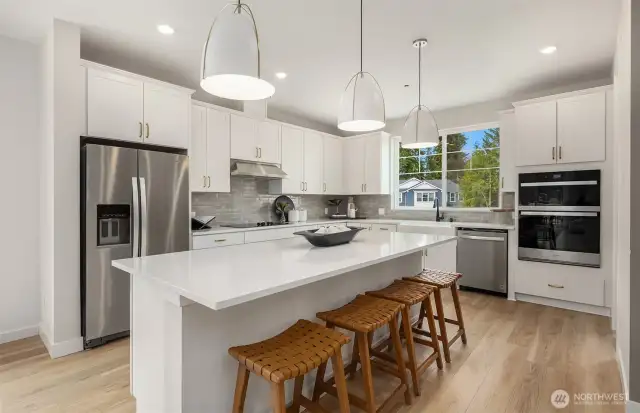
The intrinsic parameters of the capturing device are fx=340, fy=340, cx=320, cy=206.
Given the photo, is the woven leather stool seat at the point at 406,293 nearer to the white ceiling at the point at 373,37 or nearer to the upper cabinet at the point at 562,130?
the white ceiling at the point at 373,37

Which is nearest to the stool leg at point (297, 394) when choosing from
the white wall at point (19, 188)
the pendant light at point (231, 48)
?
the pendant light at point (231, 48)

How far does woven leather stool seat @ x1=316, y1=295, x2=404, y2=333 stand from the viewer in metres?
1.74

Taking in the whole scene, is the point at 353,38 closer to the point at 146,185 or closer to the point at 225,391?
the point at 146,185

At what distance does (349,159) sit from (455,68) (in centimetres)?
250

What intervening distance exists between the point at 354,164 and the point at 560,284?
328 cm

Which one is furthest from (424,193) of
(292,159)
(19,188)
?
(19,188)

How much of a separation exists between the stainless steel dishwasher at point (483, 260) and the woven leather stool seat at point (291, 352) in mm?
3266

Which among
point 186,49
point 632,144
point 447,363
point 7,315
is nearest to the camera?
point 632,144

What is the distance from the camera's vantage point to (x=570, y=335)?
3000 mm

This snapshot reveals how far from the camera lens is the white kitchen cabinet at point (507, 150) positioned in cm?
418

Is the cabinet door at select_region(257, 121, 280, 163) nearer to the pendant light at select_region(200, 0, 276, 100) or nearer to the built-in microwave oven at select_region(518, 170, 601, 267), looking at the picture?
the pendant light at select_region(200, 0, 276, 100)

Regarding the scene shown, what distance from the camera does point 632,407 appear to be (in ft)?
6.12

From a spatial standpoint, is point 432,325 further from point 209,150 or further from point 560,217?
point 209,150

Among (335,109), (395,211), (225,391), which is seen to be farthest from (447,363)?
(335,109)
